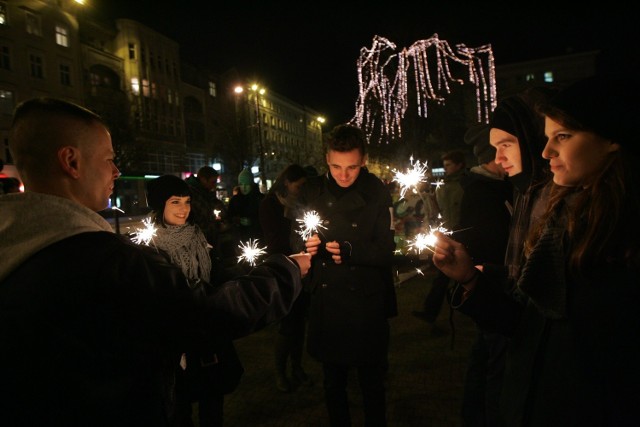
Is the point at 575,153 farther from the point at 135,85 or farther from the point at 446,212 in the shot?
the point at 135,85

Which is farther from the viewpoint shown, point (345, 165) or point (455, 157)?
point (455, 157)

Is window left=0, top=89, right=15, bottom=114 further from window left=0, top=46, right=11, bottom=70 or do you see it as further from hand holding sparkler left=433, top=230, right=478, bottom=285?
hand holding sparkler left=433, top=230, right=478, bottom=285

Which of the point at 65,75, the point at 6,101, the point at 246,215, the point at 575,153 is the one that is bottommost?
the point at 246,215

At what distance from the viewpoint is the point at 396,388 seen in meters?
4.41

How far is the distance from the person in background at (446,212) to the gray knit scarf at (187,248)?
3670mm

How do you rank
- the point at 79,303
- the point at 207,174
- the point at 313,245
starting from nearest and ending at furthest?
1. the point at 79,303
2. the point at 313,245
3. the point at 207,174

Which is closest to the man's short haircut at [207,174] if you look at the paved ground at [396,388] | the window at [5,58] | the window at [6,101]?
the paved ground at [396,388]

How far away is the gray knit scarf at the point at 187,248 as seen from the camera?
3469 mm

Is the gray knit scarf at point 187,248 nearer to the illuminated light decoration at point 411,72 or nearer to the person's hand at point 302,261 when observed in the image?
the person's hand at point 302,261

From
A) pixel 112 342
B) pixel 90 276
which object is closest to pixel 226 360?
pixel 112 342

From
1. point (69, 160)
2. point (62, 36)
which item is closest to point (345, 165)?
point (69, 160)

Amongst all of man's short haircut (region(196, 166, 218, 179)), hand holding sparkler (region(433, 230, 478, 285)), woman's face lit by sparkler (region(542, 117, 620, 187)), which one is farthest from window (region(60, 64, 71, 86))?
woman's face lit by sparkler (region(542, 117, 620, 187))

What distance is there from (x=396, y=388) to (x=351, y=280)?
6.66 ft

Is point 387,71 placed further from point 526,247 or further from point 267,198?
point 526,247
